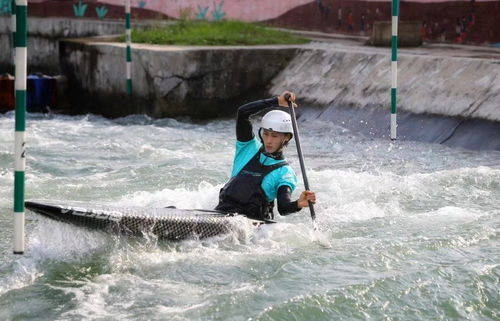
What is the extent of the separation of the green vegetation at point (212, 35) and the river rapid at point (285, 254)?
5258 mm

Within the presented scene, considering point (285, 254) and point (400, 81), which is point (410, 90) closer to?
point (400, 81)

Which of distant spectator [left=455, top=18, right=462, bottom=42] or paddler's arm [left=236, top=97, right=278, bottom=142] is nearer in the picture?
paddler's arm [left=236, top=97, right=278, bottom=142]

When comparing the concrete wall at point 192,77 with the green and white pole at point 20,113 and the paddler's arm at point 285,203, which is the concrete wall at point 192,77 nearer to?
the paddler's arm at point 285,203

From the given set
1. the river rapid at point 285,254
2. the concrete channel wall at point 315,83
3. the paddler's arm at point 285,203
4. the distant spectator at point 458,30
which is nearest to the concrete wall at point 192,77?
the concrete channel wall at point 315,83

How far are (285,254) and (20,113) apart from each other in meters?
2.04

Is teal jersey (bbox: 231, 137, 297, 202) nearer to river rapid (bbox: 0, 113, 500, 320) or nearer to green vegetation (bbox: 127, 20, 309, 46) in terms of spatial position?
river rapid (bbox: 0, 113, 500, 320)

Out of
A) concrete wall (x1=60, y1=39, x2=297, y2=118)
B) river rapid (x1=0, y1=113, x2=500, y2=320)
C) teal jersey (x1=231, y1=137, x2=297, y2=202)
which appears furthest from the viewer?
concrete wall (x1=60, y1=39, x2=297, y2=118)

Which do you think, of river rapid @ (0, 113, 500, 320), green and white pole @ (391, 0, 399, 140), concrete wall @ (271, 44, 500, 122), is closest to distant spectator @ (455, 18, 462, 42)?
concrete wall @ (271, 44, 500, 122)

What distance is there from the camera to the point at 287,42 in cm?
1534

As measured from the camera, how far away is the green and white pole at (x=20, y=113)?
545cm

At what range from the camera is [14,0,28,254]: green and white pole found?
545 centimetres

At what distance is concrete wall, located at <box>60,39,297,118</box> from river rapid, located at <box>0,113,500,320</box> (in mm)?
3921

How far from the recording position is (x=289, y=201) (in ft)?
21.5

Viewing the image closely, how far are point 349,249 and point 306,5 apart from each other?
12.2 meters
